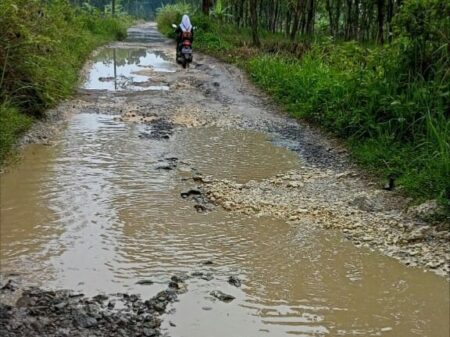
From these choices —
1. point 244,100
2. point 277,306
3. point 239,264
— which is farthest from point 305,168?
point 244,100

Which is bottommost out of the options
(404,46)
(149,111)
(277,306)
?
(277,306)

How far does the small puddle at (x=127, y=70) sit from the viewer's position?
449 inches

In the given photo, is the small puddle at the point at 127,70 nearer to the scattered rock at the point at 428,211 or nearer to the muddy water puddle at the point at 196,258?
the muddy water puddle at the point at 196,258

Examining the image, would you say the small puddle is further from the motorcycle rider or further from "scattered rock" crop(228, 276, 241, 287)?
"scattered rock" crop(228, 276, 241, 287)

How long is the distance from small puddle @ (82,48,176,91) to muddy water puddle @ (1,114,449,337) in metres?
5.66

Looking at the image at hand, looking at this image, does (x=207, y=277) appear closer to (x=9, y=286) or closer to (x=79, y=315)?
(x=79, y=315)

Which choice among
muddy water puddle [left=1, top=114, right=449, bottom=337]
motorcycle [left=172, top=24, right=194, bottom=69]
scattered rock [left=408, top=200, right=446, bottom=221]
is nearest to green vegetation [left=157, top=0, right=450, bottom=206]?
scattered rock [left=408, top=200, right=446, bottom=221]

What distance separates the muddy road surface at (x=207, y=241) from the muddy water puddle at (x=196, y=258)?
13 millimetres

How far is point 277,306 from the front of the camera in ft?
11.0

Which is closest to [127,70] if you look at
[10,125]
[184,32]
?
[184,32]

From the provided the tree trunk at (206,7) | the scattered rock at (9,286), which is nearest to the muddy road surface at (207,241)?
the scattered rock at (9,286)

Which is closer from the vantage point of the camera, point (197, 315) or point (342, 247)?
point (197, 315)

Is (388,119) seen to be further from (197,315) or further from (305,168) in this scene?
(197,315)

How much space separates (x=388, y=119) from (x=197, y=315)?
15.2 ft
